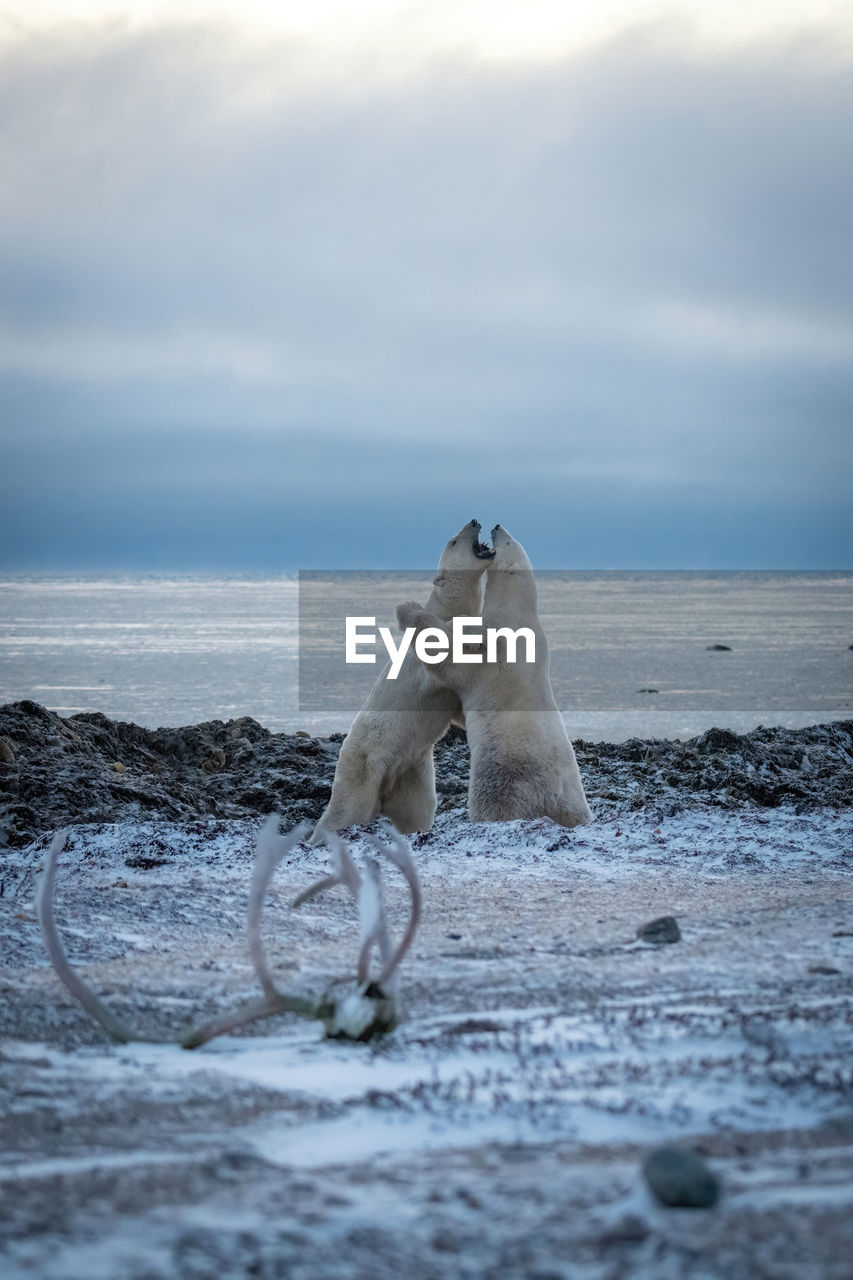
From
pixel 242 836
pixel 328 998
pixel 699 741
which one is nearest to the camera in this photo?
pixel 328 998

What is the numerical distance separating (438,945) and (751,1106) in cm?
185

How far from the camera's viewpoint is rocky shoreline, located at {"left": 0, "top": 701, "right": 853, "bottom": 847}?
23.9 ft

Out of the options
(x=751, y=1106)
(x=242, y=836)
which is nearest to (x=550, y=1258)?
(x=751, y=1106)

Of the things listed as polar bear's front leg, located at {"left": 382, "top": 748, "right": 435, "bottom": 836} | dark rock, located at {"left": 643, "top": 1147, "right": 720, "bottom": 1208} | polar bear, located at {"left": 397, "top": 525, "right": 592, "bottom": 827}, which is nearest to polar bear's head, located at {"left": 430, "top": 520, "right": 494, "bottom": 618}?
polar bear, located at {"left": 397, "top": 525, "right": 592, "bottom": 827}

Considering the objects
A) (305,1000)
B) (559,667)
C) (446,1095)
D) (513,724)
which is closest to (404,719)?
(513,724)

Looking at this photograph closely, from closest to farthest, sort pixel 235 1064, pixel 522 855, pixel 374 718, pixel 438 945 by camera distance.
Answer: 1. pixel 235 1064
2. pixel 438 945
3. pixel 522 855
4. pixel 374 718

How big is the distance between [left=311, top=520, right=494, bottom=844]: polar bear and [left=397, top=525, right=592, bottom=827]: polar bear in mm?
189

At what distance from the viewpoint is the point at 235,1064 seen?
115 inches

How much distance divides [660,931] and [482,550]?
10.5 ft

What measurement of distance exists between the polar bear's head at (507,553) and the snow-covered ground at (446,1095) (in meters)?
2.33

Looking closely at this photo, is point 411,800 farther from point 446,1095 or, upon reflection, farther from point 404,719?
point 446,1095

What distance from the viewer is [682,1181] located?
6.46 ft

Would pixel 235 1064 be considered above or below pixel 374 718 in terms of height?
below

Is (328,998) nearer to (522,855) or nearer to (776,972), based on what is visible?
(776,972)
